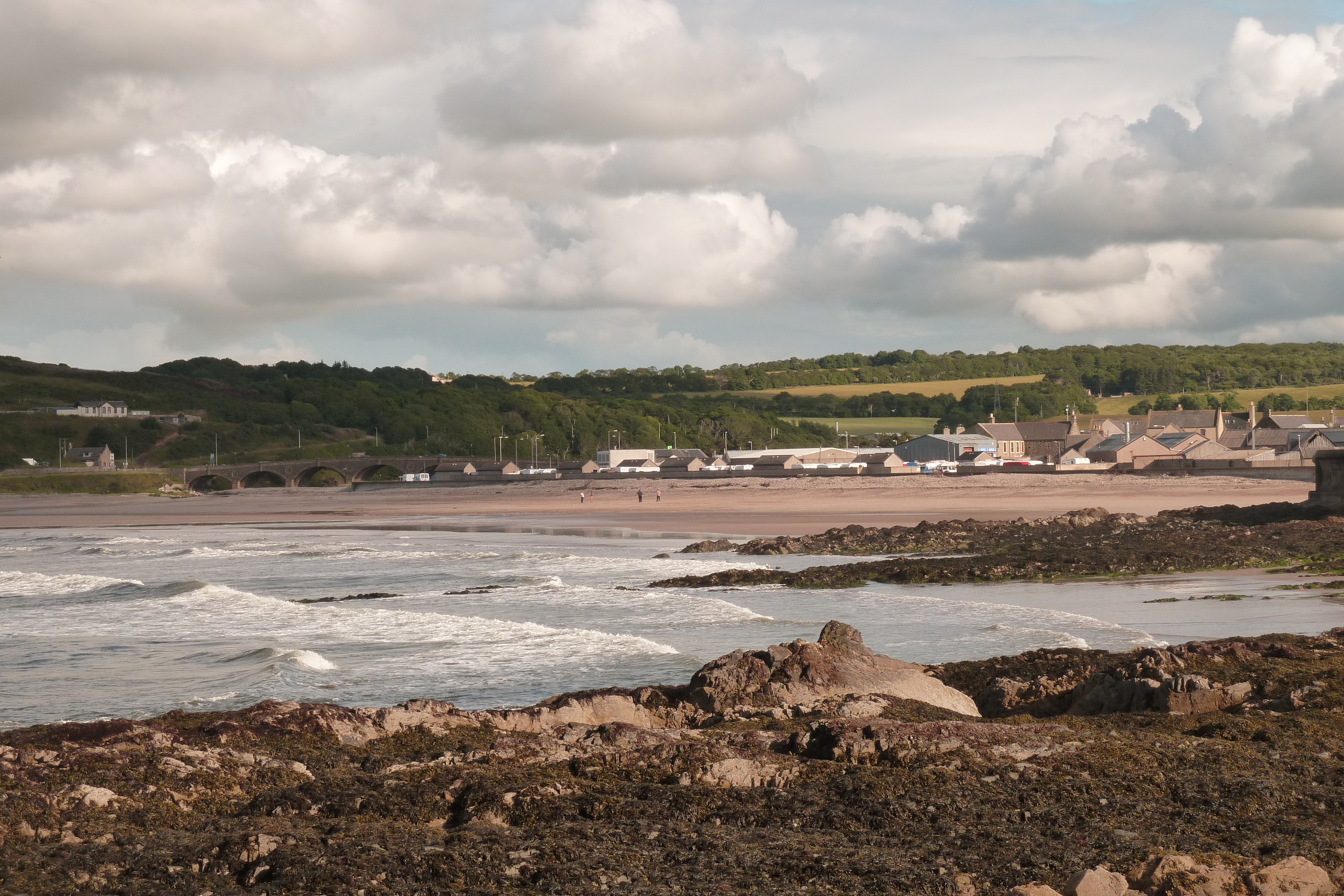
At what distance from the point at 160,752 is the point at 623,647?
8.83 meters

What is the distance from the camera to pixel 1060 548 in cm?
2955

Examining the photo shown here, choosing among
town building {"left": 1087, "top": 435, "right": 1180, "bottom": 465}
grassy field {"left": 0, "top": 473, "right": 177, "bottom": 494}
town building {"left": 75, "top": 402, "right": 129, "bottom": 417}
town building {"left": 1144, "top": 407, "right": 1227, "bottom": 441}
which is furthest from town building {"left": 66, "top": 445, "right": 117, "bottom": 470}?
town building {"left": 1144, "top": 407, "right": 1227, "bottom": 441}

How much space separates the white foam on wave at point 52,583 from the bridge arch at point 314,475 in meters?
108

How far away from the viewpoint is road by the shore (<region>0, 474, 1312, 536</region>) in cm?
5575

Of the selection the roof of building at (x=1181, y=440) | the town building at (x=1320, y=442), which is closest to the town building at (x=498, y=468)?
the roof of building at (x=1181, y=440)

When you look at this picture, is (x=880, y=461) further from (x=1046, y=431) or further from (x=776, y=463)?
(x=1046, y=431)

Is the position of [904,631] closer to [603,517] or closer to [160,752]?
[160,752]

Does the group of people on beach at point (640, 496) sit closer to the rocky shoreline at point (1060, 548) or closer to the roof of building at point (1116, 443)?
the roof of building at point (1116, 443)

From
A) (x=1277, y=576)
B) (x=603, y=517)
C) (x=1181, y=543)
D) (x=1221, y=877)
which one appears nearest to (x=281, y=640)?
(x=1221, y=877)

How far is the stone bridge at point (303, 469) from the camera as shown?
135 m

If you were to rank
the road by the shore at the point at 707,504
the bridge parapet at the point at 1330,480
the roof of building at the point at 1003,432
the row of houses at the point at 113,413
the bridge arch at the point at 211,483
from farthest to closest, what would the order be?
the row of houses at the point at 113,413
the roof of building at the point at 1003,432
the bridge arch at the point at 211,483
the road by the shore at the point at 707,504
the bridge parapet at the point at 1330,480

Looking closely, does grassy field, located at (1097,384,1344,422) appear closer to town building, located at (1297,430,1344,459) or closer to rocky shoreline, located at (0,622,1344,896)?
town building, located at (1297,430,1344,459)

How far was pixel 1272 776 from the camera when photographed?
24.9 ft

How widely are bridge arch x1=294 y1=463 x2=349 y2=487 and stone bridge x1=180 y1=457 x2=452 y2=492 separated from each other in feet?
0.26
